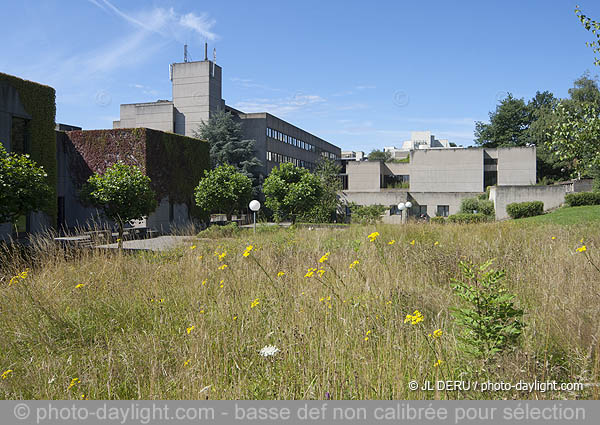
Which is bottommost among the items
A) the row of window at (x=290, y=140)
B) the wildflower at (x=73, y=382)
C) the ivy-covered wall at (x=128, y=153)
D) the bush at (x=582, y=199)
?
A: the wildflower at (x=73, y=382)

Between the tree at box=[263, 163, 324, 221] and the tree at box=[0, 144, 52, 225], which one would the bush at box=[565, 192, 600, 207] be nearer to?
the tree at box=[263, 163, 324, 221]

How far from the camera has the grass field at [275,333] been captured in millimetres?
2732

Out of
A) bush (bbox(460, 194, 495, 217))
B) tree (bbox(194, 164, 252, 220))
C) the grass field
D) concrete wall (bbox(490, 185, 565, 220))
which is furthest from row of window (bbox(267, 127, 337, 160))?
the grass field

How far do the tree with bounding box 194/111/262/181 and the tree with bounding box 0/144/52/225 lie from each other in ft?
95.4

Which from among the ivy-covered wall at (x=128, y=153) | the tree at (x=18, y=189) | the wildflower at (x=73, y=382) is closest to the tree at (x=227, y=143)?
the ivy-covered wall at (x=128, y=153)

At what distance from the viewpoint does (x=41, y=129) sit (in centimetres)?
2170

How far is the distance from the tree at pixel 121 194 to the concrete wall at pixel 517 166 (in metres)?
41.4

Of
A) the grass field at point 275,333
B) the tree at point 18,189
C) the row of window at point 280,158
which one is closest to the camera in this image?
the grass field at point 275,333

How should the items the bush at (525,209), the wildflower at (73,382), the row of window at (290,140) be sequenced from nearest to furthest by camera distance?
the wildflower at (73,382) → the bush at (525,209) → the row of window at (290,140)

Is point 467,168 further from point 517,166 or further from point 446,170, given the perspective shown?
point 517,166

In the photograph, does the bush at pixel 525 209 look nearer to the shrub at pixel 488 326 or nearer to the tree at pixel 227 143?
the tree at pixel 227 143

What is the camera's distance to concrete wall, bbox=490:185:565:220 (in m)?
37.6

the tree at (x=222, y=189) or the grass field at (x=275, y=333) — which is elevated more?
the tree at (x=222, y=189)

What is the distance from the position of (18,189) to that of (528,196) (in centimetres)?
3755
